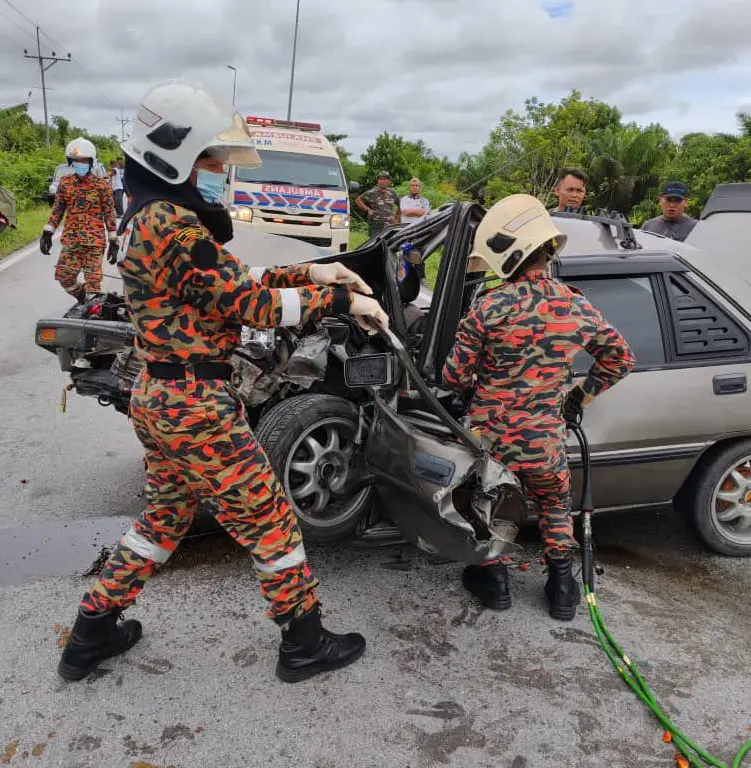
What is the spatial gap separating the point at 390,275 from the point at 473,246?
0.49m

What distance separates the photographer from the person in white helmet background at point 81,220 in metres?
8.02

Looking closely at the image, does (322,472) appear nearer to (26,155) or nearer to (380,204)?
(380,204)

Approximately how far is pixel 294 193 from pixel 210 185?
10145mm

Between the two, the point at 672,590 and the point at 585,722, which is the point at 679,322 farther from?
the point at 585,722

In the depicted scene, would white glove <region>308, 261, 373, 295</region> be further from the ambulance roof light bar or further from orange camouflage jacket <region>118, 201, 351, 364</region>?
the ambulance roof light bar

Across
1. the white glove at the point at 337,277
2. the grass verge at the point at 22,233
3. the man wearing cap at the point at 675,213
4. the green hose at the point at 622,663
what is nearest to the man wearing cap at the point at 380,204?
the grass verge at the point at 22,233

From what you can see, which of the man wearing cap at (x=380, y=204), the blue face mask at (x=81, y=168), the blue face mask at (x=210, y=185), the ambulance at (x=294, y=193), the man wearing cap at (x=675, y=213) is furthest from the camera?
the man wearing cap at (x=380, y=204)

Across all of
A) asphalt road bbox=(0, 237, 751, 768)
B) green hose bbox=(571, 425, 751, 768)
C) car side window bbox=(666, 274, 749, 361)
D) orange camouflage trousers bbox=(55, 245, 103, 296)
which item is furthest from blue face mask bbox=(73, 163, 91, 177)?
green hose bbox=(571, 425, 751, 768)

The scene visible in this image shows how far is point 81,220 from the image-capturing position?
8.08 metres

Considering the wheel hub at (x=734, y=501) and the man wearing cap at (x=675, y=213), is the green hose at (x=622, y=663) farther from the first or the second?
the man wearing cap at (x=675, y=213)

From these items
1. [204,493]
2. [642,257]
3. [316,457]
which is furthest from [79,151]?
[204,493]

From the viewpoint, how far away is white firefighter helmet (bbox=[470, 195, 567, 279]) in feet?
9.36

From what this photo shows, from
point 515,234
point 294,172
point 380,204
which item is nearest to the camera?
point 515,234

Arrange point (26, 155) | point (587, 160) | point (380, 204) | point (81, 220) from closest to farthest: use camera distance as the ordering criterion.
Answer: point (81, 220), point (380, 204), point (587, 160), point (26, 155)
